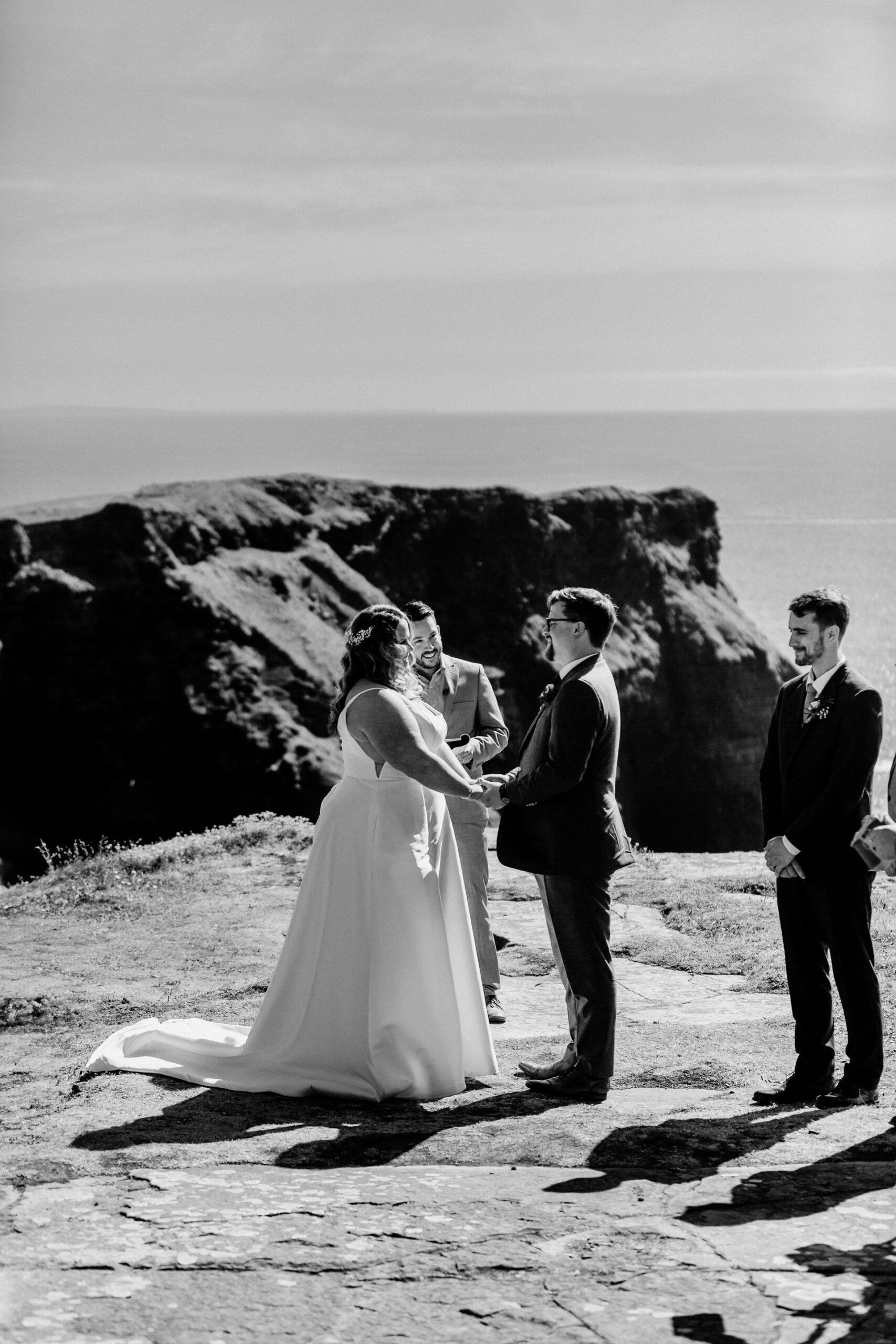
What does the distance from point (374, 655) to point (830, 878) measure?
188 cm

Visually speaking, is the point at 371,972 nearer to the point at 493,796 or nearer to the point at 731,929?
the point at 493,796

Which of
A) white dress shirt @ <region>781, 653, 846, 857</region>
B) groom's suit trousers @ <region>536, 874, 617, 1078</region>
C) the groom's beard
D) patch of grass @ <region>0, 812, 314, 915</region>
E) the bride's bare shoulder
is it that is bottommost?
patch of grass @ <region>0, 812, 314, 915</region>

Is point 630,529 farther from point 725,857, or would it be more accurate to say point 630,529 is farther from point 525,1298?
point 525,1298

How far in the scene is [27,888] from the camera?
10.7m

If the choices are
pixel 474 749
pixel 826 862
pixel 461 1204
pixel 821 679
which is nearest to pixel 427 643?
pixel 474 749

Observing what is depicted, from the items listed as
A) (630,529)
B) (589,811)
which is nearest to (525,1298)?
(589,811)

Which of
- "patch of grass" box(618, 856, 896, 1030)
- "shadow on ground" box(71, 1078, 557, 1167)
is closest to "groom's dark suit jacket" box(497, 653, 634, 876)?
"shadow on ground" box(71, 1078, 557, 1167)

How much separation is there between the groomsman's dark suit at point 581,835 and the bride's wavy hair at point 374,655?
61cm

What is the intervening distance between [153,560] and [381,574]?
9.35 metres

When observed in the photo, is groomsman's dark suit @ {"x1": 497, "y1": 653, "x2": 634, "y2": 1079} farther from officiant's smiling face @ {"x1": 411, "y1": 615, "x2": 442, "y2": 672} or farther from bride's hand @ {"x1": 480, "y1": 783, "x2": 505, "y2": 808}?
officiant's smiling face @ {"x1": 411, "y1": 615, "x2": 442, "y2": 672}

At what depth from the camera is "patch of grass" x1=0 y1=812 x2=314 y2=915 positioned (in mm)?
9844

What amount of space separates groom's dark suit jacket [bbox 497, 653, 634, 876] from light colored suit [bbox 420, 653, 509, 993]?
1.33 metres

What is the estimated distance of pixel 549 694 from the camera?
5523 mm

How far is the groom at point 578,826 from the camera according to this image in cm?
533
